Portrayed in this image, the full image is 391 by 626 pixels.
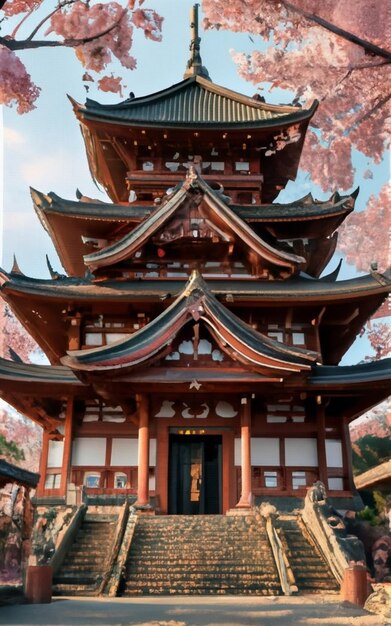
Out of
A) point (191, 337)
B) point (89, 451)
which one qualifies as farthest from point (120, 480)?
point (191, 337)

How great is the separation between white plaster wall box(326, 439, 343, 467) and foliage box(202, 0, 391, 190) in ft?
40.3

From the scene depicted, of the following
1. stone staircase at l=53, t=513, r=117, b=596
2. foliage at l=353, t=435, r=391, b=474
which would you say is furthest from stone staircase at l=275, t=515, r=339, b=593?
foliage at l=353, t=435, r=391, b=474

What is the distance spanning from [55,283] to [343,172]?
11392mm

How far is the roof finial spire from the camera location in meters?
28.1

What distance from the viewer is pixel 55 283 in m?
19.7

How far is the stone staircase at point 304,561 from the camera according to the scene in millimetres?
11586

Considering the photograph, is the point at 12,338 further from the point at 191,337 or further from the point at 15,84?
the point at 15,84

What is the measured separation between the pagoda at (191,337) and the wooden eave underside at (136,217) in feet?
0.24

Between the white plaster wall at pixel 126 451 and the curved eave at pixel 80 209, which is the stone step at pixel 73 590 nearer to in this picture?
the white plaster wall at pixel 126 451

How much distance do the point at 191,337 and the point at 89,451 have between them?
5.21 metres

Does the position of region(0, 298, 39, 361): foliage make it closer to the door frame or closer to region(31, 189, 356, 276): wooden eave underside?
region(31, 189, 356, 276): wooden eave underside

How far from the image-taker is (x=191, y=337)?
1694 cm

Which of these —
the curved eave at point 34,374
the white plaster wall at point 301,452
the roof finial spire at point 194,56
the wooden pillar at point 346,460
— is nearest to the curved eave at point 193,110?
the roof finial spire at point 194,56

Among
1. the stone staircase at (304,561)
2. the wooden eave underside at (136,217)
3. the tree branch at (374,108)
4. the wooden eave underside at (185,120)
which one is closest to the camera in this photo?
the tree branch at (374,108)
